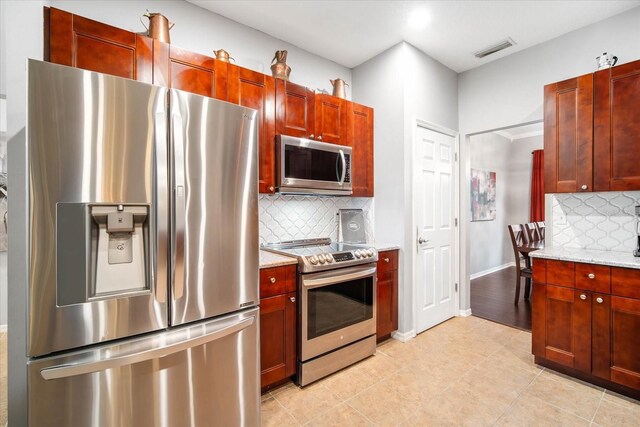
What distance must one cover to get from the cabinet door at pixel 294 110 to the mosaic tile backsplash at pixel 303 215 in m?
0.63

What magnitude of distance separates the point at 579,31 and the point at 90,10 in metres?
4.05

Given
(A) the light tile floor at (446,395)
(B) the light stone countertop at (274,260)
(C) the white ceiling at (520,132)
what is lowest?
(A) the light tile floor at (446,395)

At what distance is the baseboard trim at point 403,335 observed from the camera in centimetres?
292

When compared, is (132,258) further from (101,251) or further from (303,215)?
(303,215)

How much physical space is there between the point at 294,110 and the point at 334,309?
1.72 metres

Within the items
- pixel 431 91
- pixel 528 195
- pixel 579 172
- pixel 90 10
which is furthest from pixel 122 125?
pixel 528 195

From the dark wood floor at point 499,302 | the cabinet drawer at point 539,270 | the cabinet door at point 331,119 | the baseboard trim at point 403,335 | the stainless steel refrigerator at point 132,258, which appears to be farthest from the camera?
the dark wood floor at point 499,302

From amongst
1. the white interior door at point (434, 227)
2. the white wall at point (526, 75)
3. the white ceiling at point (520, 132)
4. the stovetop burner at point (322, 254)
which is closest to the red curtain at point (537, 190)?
the white ceiling at point (520, 132)

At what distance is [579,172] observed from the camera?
2.45 meters

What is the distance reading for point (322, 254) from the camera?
7.48 feet

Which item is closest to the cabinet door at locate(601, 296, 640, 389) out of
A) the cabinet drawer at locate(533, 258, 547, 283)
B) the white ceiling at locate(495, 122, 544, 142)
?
the cabinet drawer at locate(533, 258, 547, 283)

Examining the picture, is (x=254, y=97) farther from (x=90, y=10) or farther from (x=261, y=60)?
(x=90, y=10)

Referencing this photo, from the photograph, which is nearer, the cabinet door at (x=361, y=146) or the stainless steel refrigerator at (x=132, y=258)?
the stainless steel refrigerator at (x=132, y=258)

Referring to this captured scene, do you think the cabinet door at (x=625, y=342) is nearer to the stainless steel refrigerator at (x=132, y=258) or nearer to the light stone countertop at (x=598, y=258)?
the light stone countertop at (x=598, y=258)
